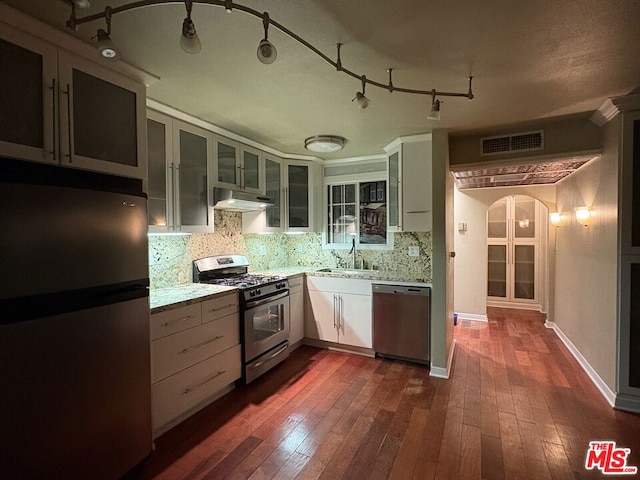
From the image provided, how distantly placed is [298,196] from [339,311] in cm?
155

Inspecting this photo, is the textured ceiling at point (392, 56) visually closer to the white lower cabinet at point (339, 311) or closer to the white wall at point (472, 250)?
the white lower cabinet at point (339, 311)

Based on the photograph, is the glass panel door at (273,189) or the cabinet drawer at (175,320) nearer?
the cabinet drawer at (175,320)

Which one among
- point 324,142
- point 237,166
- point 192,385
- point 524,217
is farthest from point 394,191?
point 524,217

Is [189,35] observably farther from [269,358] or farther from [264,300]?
[269,358]

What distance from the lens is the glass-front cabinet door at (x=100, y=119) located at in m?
1.59

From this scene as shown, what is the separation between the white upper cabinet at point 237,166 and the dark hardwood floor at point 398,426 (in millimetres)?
1957

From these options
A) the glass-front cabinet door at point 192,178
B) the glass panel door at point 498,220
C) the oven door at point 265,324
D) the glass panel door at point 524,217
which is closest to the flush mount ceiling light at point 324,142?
the glass-front cabinet door at point 192,178

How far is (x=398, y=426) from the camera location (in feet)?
7.54

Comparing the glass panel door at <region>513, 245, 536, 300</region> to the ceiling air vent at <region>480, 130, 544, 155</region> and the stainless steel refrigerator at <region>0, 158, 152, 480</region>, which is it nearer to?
the ceiling air vent at <region>480, 130, 544, 155</region>

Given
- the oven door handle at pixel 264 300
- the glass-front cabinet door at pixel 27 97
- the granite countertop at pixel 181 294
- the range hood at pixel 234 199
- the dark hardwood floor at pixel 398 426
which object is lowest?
the dark hardwood floor at pixel 398 426

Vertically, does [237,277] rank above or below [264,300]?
above

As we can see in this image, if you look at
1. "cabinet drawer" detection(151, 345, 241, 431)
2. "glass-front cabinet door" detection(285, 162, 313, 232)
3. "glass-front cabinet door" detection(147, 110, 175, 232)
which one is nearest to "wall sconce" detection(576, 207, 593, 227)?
"glass-front cabinet door" detection(285, 162, 313, 232)

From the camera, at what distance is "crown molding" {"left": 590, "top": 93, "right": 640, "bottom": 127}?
2.33 metres

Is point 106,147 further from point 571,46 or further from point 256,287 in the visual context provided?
point 571,46
